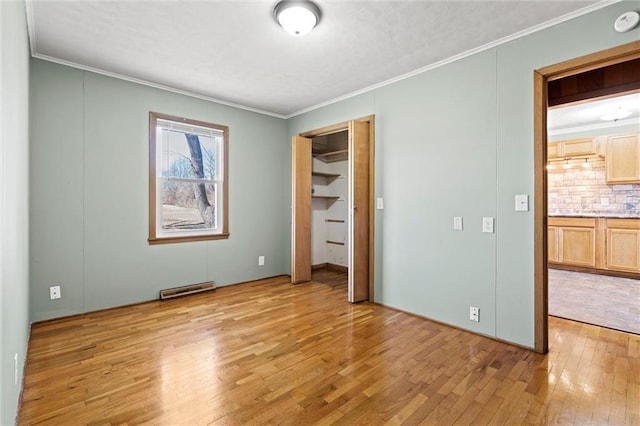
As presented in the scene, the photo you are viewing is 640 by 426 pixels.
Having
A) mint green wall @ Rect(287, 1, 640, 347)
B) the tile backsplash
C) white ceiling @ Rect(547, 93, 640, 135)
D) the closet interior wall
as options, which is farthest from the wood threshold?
mint green wall @ Rect(287, 1, 640, 347)

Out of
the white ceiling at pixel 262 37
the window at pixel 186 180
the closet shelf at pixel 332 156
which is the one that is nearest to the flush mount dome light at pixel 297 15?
the white ceiling at pixel 262 37

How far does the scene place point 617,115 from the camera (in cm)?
481

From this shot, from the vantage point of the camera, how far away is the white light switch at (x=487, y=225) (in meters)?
2.77

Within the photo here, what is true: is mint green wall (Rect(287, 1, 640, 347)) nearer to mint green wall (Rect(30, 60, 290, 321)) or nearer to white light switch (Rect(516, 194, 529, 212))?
white light switch (Rect(516, 194, 529, 212))

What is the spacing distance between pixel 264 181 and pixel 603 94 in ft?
13.2

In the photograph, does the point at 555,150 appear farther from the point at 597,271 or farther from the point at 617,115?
the point at 597,271

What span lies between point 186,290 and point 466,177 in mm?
3479

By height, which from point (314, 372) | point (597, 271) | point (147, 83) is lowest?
point (314, 372)

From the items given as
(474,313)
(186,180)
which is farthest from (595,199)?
(186,180)

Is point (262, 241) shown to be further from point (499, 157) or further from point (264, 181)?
point (499, 157)

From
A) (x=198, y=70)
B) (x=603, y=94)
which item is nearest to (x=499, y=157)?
(x=603, y=94)

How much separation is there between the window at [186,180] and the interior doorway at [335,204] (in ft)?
3.43

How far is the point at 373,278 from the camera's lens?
12.3ft

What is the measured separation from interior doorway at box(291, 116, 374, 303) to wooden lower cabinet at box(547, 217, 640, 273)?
12.9 feet
